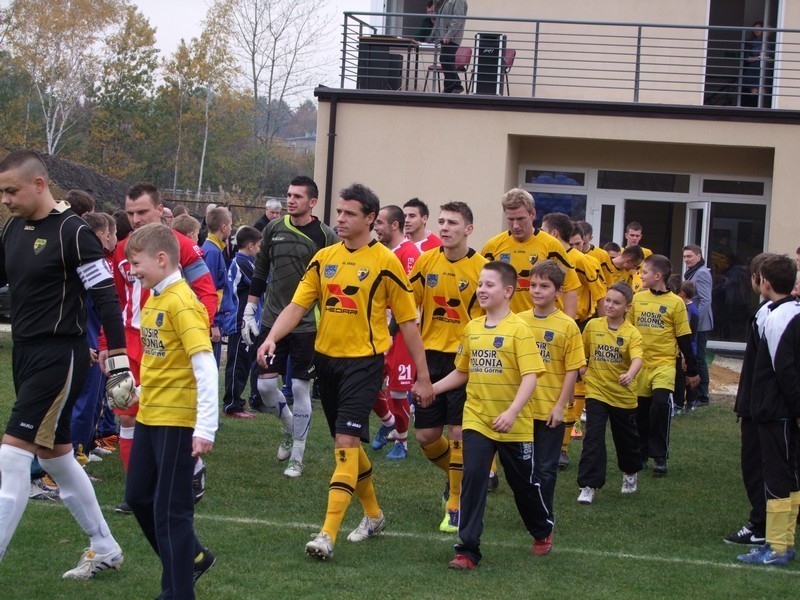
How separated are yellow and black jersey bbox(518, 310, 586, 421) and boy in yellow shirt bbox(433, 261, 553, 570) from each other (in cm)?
70

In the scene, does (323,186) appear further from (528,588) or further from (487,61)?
(528,588)

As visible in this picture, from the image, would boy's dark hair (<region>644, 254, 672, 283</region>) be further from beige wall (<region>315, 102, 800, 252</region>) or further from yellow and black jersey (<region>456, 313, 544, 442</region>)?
beige wall (<region>315, 102, 800, 252</region>)

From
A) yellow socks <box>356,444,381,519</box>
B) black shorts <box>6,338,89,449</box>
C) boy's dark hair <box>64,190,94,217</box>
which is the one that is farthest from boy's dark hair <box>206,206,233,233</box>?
black shorts <box>6,338,89,449</box>

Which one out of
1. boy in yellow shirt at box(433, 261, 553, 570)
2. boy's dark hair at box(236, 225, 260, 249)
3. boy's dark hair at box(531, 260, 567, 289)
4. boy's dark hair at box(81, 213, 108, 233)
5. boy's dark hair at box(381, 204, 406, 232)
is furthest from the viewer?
boy's dark hair at box(236, 225, 260, 249)

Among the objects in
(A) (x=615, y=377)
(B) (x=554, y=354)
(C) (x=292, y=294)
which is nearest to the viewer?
(B) (x=554, y=354)

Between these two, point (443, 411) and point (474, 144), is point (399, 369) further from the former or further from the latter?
point (474, 144)

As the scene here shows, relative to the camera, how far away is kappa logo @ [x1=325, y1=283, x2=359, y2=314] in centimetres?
593

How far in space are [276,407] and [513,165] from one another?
1119cm

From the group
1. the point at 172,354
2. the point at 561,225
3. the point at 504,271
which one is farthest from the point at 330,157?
the point at 172,354

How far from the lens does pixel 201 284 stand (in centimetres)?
654

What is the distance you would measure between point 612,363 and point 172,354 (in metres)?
4.12

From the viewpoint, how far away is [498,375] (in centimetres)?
579

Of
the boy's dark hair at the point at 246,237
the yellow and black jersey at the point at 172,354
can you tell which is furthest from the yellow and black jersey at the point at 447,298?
the boy's dark hair at the point at 246,237

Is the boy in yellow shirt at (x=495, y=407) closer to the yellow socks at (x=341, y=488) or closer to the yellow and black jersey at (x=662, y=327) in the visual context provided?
the yellow socks at (x=341, y=488)
